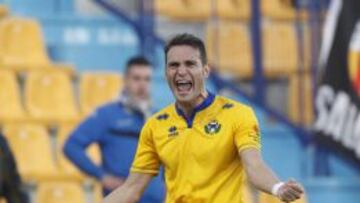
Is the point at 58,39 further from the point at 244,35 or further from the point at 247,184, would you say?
the point at 247,184

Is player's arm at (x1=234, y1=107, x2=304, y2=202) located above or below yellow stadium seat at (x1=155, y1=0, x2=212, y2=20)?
above

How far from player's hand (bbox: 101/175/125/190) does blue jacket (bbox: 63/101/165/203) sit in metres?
0.06

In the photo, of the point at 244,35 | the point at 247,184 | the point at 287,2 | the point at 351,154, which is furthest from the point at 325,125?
the point at 247,184

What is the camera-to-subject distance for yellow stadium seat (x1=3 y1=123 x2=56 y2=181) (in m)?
11.0

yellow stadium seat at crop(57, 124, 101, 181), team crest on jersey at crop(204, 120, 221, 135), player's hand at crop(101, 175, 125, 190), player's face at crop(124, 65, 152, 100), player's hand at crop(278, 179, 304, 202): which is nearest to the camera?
player's hand at crop(278, 179, 304, 202)

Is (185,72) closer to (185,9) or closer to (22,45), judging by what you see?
(22,45)

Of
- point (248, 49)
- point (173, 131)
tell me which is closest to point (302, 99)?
point (248, 49)

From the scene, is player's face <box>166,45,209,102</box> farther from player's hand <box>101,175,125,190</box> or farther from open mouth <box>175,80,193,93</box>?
player's hand <box>101,175,125,190</box>

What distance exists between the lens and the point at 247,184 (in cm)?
551

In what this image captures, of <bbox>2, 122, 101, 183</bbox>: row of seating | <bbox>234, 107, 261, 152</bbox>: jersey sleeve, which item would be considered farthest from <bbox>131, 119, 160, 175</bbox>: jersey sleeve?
<bbox>2, 122, 101, 183</bbox>: row of seating

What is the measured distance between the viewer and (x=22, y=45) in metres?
12.3

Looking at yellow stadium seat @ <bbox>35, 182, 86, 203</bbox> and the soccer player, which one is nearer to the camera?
the soccer player

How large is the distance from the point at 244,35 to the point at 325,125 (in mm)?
1294

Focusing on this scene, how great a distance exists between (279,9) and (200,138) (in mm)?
7237
